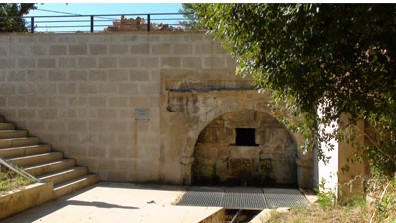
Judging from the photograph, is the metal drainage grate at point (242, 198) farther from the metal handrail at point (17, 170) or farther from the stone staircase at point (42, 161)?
the metal handrail at point (17, 170)

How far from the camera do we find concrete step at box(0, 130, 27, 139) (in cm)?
787

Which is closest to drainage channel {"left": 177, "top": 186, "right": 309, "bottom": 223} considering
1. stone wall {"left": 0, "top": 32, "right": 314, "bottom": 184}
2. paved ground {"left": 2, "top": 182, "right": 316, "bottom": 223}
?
Result: paved ground {"left": 2, "top": 182, "right": 316, "bottom": 223}

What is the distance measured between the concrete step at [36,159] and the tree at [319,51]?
192 inches

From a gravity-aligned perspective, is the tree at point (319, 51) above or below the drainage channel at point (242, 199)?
above

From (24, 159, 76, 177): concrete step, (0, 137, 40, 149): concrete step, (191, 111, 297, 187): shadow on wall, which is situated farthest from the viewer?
(191, 111, 297, 187): shadow on wall

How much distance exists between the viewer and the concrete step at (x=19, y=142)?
7489mm

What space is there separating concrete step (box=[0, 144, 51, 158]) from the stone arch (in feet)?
9.92

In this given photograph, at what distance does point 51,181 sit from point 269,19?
17.2 feet

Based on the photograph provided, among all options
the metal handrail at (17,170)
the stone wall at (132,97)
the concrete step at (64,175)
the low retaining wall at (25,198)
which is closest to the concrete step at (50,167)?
the concrete step at (64,175)

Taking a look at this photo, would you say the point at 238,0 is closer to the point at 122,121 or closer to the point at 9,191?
the point at 9,191

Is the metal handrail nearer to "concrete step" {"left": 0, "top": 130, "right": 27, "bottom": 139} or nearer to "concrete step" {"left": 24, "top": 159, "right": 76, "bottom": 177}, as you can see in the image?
"concrete step" {"left": 24, "top": 159, "right": 76, "bottom": 177}

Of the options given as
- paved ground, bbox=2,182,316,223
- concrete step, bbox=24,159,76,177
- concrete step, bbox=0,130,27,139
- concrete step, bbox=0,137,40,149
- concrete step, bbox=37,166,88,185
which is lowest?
paved ground, bbox=2,182,316,223

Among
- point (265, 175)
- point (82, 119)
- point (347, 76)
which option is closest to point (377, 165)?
point (347, 76)

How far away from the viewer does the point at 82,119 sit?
8484 mm
